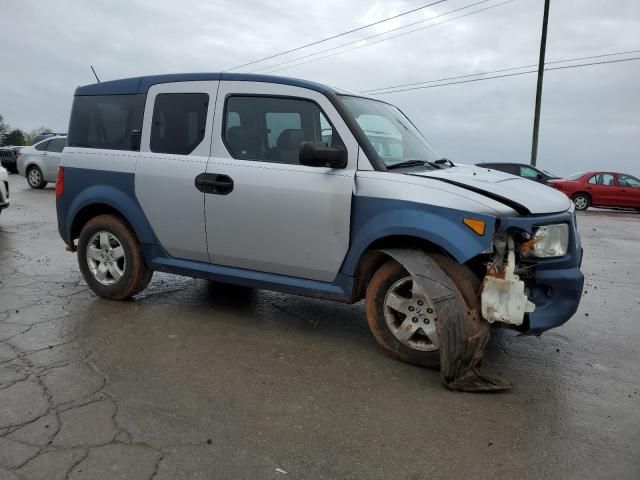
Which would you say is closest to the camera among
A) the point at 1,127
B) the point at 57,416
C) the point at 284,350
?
the point at 57,416

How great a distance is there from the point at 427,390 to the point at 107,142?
372 cm

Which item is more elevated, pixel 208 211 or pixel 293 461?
pixel 208 211

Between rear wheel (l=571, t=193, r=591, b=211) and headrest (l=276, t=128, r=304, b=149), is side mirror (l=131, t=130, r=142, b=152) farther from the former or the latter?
rear wheel (l=571, t=193, r=591, b=211)

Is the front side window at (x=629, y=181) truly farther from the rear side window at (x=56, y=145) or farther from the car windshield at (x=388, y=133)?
the rear side window at (x=56, y=145)

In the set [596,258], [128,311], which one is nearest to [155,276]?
[128,311]

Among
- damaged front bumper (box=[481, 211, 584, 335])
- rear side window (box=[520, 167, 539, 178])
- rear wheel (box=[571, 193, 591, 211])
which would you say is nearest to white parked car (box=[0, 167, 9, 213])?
damaged front bumper (box=[481, 211, 584, 335])

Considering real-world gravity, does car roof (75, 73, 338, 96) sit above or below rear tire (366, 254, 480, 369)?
above

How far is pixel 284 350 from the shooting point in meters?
4.17

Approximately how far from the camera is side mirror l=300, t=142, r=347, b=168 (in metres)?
3.89

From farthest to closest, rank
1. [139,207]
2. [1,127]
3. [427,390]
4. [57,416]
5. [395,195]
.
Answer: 1. [1,127]
2. [139,207]
3. [395,195]
4. [427,390]
5. [57,416]

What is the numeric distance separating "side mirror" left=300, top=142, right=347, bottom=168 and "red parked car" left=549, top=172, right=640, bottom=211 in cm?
1796

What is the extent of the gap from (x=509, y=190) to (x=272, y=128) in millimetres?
1910

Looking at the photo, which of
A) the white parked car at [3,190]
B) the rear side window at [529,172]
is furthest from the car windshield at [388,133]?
the rear side window at [529,172]

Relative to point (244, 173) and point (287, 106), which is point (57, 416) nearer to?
point (244, 173)
